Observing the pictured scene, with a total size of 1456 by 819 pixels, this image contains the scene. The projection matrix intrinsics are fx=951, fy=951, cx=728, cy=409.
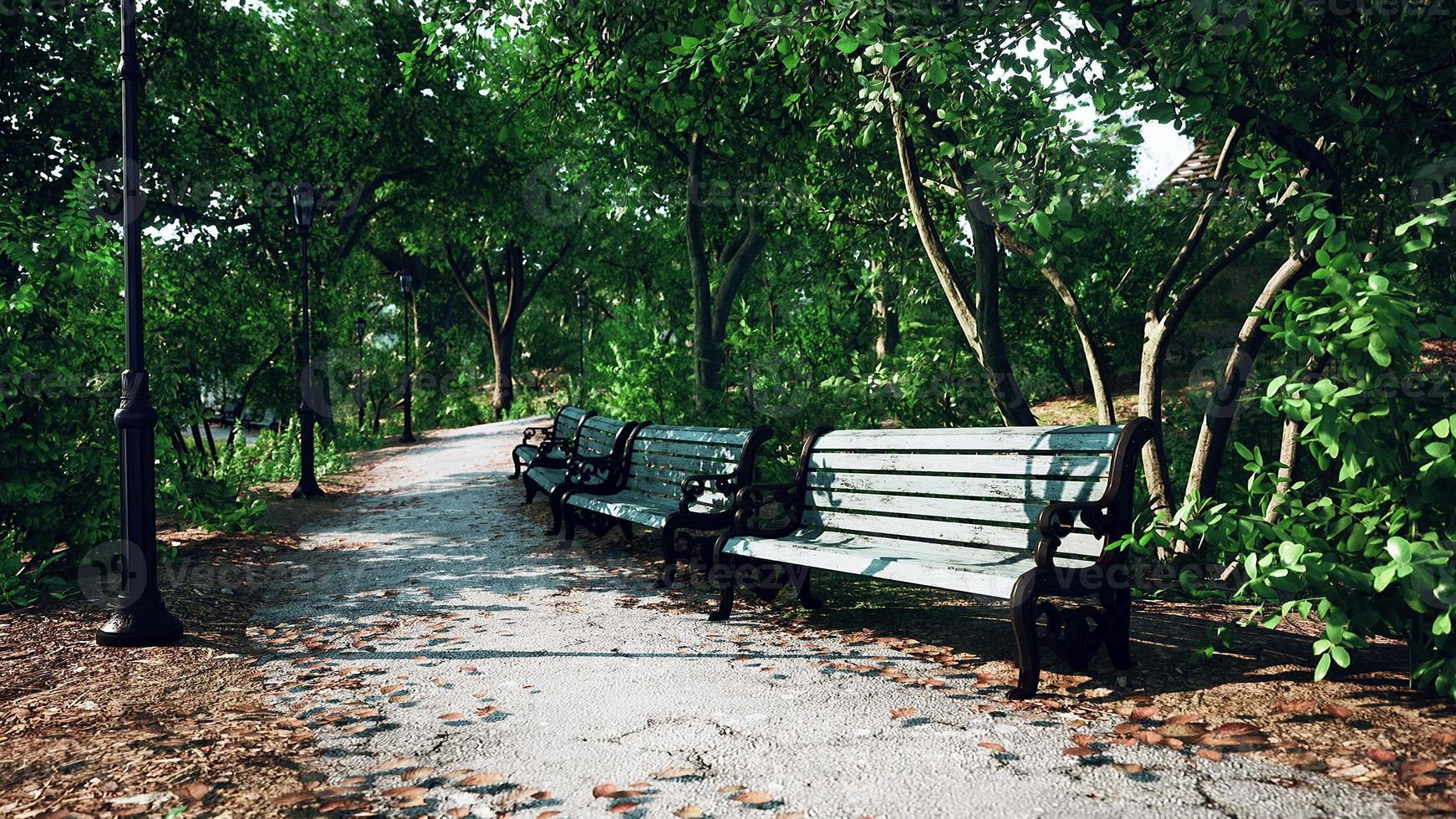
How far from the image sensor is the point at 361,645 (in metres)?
5.35

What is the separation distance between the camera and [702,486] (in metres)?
6.97

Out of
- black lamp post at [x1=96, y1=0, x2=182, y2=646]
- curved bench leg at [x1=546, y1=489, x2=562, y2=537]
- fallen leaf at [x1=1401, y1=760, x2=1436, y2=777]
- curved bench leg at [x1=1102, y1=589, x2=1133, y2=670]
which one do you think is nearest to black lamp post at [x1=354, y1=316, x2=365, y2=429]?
curved bench leg at [x1=546, y1=489, x2=562, y2=537]

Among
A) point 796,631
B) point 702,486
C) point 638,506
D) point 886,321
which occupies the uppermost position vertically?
point 886,321

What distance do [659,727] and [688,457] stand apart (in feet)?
13.6

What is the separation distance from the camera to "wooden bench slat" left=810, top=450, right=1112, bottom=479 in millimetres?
4527

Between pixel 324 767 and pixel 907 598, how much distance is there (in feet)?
12.4

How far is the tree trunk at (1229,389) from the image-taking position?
5656mm

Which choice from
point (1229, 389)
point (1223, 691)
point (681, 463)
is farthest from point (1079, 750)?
point (681, 463)

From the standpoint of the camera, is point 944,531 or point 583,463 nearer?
point 944,531

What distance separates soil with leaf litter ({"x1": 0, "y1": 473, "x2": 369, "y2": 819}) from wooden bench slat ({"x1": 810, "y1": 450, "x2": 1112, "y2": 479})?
3321mm

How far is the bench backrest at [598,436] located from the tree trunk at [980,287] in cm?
357

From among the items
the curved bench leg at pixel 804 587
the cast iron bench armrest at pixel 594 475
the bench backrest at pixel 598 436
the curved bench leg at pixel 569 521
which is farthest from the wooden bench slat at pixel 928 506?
the bench backrest at pixel 598 436

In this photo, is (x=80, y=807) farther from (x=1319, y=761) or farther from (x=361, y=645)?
(x=1319, y=761)

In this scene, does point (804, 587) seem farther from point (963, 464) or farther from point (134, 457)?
point (134, 457)
